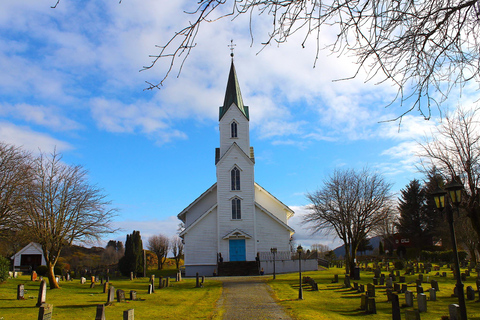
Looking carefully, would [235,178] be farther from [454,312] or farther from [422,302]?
[454,312]

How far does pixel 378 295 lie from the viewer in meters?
20.5

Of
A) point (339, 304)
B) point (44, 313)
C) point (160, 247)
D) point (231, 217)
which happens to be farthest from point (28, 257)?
point (339, 304)

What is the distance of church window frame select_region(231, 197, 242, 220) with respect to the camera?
36.5 m

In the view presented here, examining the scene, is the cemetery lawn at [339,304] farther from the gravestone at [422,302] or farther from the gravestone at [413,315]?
the gravestone at [413,315]

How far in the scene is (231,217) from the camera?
36344mm

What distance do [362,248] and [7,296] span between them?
62516 millimetres

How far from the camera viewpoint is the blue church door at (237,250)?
35.2 meters

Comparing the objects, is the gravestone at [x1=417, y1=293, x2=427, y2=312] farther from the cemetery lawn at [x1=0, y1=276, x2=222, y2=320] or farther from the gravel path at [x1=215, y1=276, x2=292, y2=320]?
the cemetery lawn at [x1=0, y1=276, x2=222, y2=320]

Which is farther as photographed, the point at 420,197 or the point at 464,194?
the point at 420,197

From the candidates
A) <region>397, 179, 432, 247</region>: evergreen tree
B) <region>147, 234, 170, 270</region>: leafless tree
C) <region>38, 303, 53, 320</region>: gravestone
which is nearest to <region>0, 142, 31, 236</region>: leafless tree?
<region>38, 303, 53, 320</region>: gravestone

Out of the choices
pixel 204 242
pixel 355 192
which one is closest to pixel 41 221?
pixel 204 242

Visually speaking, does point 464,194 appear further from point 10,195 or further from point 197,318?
point 10,195

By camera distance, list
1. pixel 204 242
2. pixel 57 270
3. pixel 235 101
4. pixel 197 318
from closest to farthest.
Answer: pixel 197 318, pixel 204 242, pixel 235 101, pixel 57 270

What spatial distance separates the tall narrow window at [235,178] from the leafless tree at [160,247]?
30.9 metres
